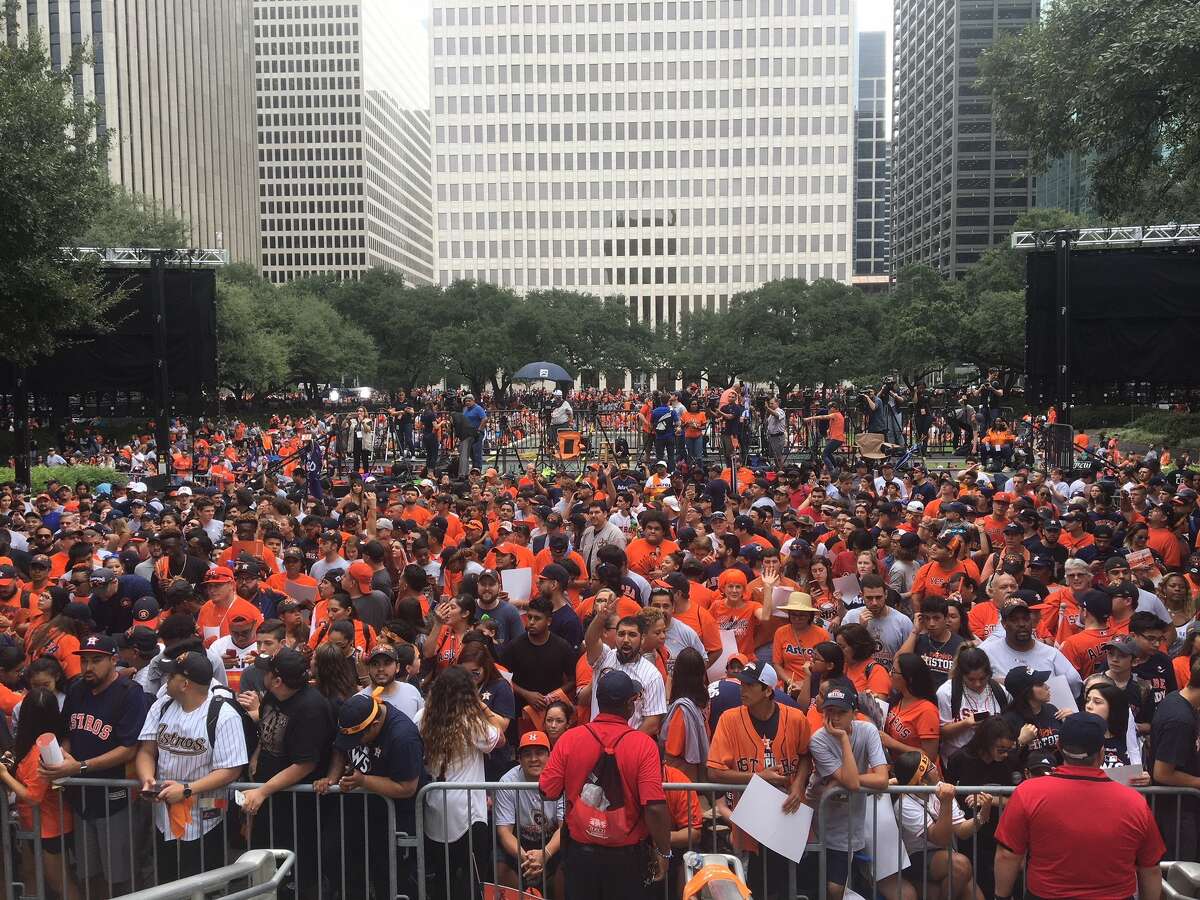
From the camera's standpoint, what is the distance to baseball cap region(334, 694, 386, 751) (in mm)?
4848

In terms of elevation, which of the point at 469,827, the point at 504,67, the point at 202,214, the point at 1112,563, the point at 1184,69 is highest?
the point at 504,67

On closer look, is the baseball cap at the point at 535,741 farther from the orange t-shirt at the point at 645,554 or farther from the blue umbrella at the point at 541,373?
the blue umbrella at the point at 541,373

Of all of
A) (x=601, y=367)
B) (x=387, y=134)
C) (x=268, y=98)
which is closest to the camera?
(x=601, y=367)

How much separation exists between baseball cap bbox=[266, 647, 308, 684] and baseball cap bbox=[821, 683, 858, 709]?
258 centimetres

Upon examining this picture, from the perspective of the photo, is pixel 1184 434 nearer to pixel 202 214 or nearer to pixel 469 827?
pixel 469 827

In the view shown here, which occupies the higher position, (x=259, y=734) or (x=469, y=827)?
(x=259, y=734)

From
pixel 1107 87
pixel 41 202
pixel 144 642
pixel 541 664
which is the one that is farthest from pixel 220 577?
pixel 1107 87

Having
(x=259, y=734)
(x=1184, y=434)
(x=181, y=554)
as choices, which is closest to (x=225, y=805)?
(x=259, y=734)

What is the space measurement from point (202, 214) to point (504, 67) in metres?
39.6

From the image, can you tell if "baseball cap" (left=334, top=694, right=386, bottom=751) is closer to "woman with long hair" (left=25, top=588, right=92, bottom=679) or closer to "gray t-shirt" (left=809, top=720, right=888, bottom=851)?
"gray t-shirt" (left=809, top=720, right=888, bottom=851)

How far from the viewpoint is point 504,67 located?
108 m

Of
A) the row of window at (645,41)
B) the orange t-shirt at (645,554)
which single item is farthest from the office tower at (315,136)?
the orange t-shirt at (645,554)

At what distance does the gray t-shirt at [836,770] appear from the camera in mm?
4699

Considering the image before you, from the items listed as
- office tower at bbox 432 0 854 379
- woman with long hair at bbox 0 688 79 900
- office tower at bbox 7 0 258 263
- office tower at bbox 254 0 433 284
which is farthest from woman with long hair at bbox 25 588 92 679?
office tower at bbox 254 0 433 284
